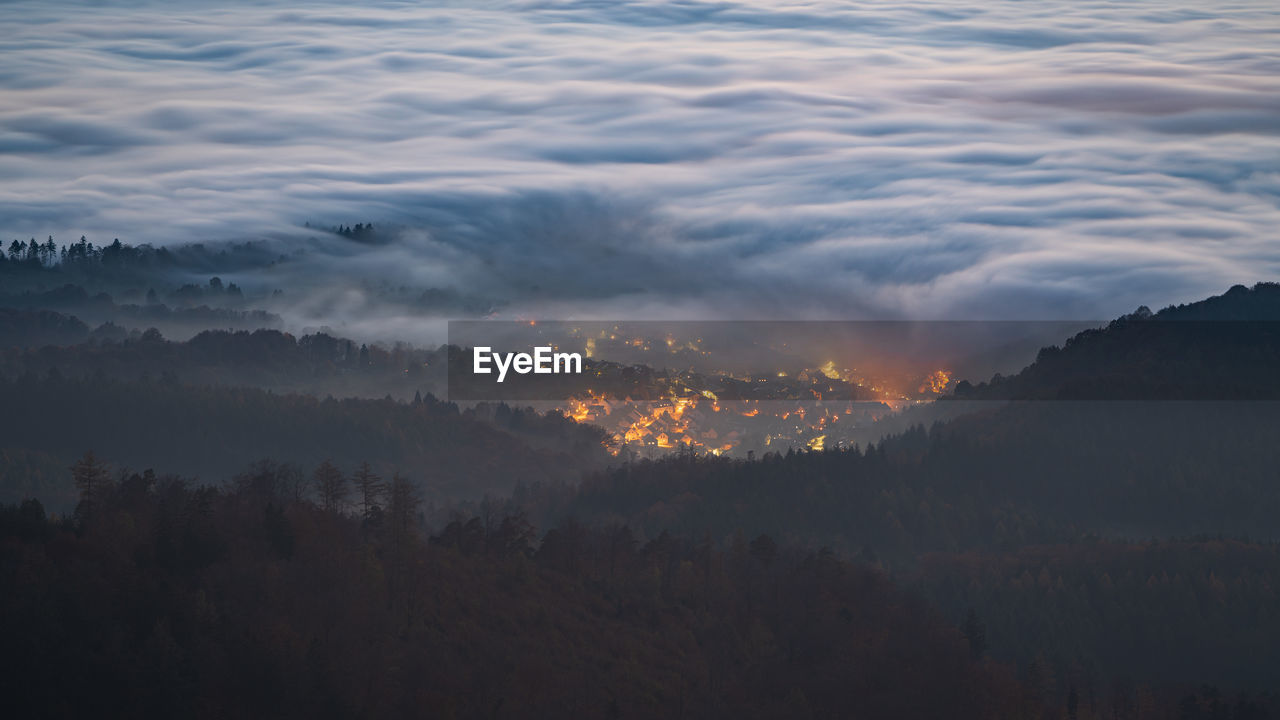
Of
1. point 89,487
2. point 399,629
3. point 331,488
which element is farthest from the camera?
point 331,488

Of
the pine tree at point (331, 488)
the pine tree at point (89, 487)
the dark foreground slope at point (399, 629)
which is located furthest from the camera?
the pine tree at point (331, 488)

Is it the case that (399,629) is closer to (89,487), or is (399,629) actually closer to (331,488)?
(331,488)

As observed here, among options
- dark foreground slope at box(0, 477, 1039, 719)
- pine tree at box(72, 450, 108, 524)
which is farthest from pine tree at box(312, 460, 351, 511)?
pine tree at box(72, 450, 108, 524)

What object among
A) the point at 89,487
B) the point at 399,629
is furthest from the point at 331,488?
the point at 89,487

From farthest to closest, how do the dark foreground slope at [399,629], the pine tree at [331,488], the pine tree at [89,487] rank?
the pine tree at [331,488]
the pine tree at [89,487]
the dark foreground slope at [399,629]

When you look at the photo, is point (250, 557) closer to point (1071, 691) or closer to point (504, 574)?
point (504, 574)

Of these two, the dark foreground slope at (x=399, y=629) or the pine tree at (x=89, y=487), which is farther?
the pine tree at (x=89, y=487)

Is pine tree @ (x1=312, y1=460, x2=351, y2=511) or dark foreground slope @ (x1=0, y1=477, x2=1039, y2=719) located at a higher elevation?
pine tree @ (x1=312, y1=460, x2=351, y2=511)

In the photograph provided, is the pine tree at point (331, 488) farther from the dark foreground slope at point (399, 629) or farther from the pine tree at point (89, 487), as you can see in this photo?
the pine tree at point (89, 487)

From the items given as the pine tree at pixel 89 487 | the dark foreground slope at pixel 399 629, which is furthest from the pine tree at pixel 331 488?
the pine tree at pixel 89 487

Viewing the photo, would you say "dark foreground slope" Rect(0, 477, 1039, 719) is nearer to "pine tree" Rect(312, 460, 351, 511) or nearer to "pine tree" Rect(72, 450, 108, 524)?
"pine tree" Rect(72, 450, 108, 524)

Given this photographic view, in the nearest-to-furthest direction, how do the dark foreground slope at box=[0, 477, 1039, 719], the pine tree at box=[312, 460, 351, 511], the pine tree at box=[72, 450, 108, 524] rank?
the dark foreground slope at box=[0, 477, 1039, 719] < the pine tree at box=[72, 450, 108, 524] < the pine tree at box=[312, 460, 351, 511]
